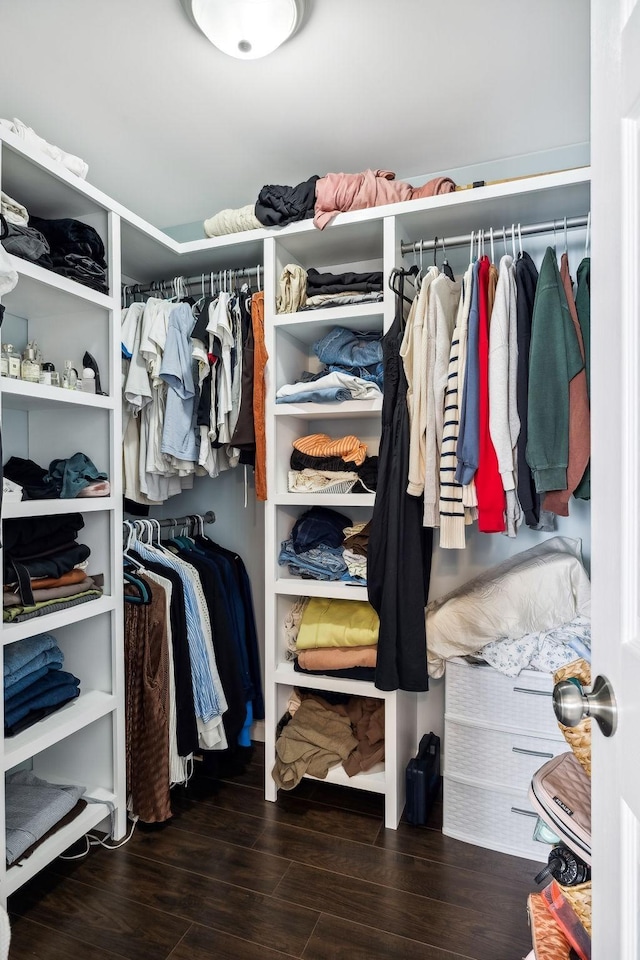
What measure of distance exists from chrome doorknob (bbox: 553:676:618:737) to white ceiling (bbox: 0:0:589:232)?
1.76 m

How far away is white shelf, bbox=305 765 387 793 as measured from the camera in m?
2.09

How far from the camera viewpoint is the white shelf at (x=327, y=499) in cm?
208

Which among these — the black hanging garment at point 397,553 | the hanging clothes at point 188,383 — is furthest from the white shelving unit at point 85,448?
the black hanging garment at point 397,553

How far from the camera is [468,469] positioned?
1.76 meters

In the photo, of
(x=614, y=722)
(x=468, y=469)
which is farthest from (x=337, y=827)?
(x=614, y=722)

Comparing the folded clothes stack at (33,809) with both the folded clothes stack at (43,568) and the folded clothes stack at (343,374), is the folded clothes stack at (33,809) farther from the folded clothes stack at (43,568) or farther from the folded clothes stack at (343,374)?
the folded clothes stack at (343,374)

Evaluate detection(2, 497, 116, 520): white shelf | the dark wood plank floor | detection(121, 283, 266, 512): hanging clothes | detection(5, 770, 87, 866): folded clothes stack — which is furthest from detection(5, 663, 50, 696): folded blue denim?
detection(121, 283, 266, 512): hanging clothes

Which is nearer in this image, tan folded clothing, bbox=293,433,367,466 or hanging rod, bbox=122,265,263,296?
A: tan folded clothing, bbox=293,433,367,466

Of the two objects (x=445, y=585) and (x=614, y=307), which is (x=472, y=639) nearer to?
(x=445, y=585)

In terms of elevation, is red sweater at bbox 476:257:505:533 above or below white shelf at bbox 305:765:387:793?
above

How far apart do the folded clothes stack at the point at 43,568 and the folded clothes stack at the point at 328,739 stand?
0.95 meters

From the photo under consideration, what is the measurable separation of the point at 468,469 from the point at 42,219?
1.64m

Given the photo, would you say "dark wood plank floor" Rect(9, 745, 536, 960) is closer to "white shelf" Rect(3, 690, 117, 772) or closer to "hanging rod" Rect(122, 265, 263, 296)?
"white shelf" Rect(3, 690, 117, 772)

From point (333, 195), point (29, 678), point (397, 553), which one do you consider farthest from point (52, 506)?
point (333, 195)
